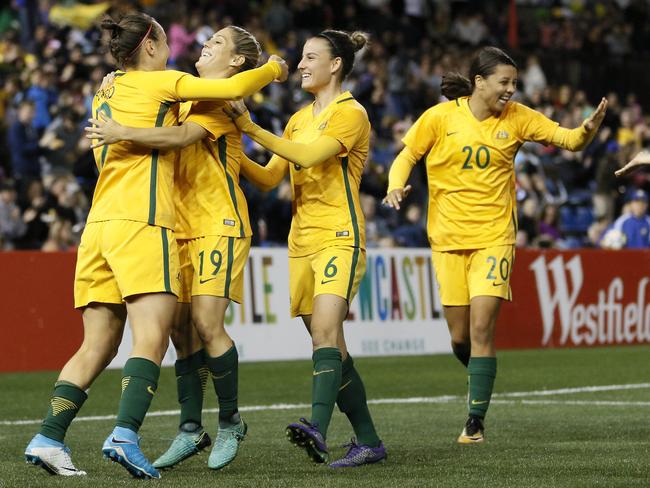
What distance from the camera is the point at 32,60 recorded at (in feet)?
63.1

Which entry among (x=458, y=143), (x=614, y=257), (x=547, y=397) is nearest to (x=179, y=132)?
(x=458, y=143)

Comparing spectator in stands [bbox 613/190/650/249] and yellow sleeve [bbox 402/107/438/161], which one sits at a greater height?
yellow sleeve [bbox 402/107/438/161]

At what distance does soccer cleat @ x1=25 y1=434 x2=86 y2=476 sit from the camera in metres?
6.52

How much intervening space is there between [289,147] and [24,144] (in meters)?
11.0

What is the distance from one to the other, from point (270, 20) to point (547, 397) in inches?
514

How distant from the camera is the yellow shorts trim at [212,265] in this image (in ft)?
22.9

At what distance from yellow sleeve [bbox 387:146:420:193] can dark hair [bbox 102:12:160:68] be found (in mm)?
2063

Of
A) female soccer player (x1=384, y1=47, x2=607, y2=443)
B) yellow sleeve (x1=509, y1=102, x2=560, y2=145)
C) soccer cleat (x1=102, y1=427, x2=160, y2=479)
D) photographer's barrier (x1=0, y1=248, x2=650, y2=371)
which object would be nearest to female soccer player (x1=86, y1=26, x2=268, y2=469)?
soccer cleat (x1=102, y1=427, x2=160, y2=479)

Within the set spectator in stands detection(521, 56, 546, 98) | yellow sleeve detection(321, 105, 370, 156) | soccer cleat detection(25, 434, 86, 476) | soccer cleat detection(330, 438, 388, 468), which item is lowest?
soccer cleat detection(330, 438, 388, 468)

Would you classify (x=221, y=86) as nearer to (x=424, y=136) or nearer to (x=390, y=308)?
(x=424, y=136)

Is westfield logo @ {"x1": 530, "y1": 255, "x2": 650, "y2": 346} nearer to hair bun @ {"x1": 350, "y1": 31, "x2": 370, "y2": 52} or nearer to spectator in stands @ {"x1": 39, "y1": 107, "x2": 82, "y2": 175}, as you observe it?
spectator in stands @ {"x1": 39, "y1": 107, "x2": 82, "y2": 175}

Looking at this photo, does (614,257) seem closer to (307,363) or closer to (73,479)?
(307,363)

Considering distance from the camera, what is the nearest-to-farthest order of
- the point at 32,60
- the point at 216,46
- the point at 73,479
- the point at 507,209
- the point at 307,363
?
1. the point at 73,479
2. the point at 216,46
3. the point at 507,209
4. the point at 307,363
5. the point at 32,60

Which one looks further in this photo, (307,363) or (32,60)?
(32,60)
